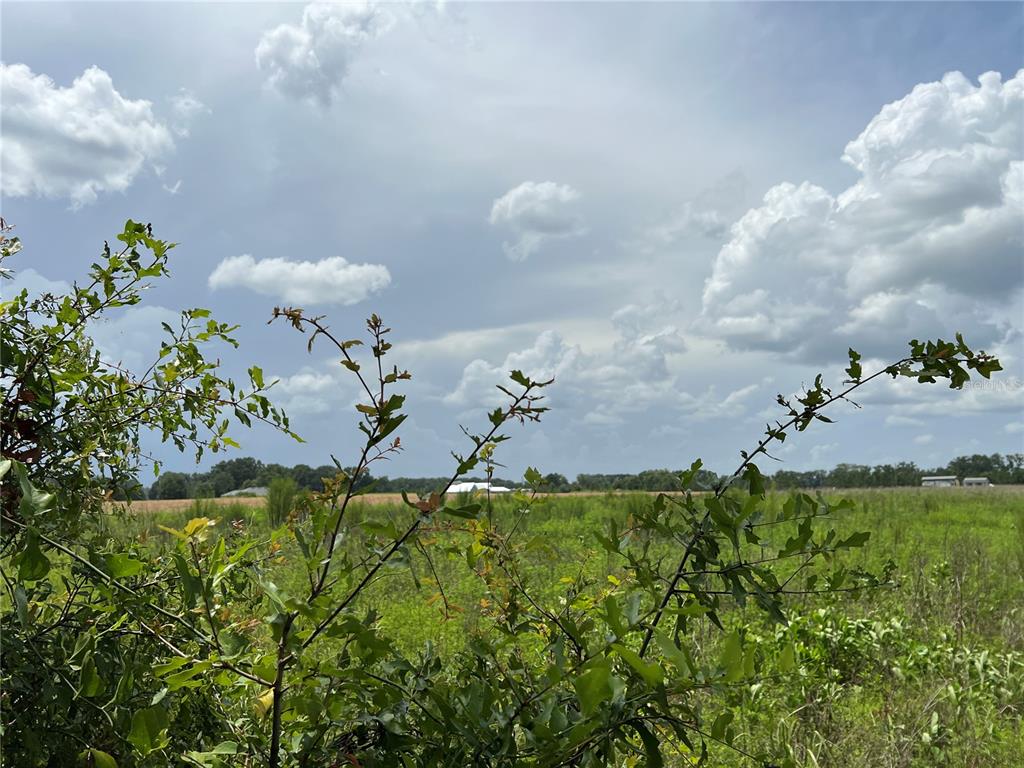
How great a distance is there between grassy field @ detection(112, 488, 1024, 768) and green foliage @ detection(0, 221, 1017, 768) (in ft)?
0.41

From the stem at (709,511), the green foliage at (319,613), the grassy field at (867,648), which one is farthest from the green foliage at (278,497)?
the stem at (709,511)

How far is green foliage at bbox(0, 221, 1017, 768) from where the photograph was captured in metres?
1.15

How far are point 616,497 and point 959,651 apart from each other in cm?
986

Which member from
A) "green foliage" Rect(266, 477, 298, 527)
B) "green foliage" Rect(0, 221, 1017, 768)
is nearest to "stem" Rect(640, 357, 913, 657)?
"green foliage" Rect(0, 221, 1017, 768)

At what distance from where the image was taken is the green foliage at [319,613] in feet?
3.77

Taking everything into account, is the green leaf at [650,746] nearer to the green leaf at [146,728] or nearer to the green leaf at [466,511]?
the green leaf at [466,511]

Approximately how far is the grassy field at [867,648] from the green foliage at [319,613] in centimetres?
12

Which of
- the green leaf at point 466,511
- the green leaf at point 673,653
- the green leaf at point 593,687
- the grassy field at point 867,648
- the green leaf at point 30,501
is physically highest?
the green leaf at point 30,501

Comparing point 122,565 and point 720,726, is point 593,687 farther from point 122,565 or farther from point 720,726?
point 122,565

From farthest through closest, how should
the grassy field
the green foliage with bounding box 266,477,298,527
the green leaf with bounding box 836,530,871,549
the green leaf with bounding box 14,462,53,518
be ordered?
the green foliage with bounding box 266,477,298,527, the grassy field, the green leaf with bounding box 836,530,871,549, the green leaf with bounding box 14,462,53,518

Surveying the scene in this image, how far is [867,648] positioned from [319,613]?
4528 millimetres

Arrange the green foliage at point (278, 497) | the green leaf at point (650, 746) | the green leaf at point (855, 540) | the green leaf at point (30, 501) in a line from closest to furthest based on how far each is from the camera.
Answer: the green leaf at point (30, 501) < the green leaf at point (650, 746) < the green leaf at point (855, 540) < the green foliage at point (278, 497)

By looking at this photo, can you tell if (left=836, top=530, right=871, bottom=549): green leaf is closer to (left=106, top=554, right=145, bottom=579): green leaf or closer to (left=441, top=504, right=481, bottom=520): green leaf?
(left=441, top=504, right=481, bottom=520): green leaf

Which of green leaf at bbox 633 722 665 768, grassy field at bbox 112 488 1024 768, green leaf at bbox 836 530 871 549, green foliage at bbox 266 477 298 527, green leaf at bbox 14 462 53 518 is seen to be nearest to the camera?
green leaf at bbox 14 462 53 518
